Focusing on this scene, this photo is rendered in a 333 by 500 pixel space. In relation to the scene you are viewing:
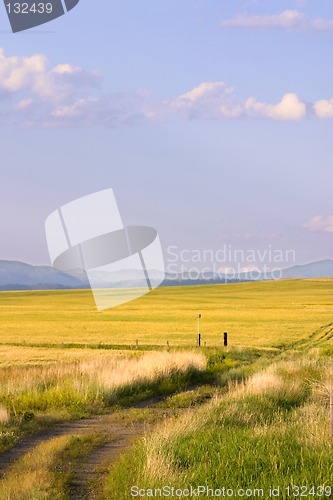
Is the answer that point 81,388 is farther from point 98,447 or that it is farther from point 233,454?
point 233,454

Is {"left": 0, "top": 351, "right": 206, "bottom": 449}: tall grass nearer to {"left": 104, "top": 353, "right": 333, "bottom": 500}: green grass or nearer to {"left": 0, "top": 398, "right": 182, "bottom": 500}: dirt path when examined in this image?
{"left": 0, "top": 398, "right": 182, "bottom": 500}: dirt path

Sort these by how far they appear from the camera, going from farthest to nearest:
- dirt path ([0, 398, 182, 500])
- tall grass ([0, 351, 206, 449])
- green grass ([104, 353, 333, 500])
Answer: tall grass ([0, 351, 206, 449]), dirt path ([0, 398, 182, 500]), green grass ([104, 353, 333, 500])

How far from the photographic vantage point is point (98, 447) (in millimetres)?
12984

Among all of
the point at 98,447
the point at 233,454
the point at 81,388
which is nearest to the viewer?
the point at 233,454

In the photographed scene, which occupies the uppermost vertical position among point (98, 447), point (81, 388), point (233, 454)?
point (233, 454)

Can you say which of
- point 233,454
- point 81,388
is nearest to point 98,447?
point 233,454

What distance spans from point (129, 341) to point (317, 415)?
114ft

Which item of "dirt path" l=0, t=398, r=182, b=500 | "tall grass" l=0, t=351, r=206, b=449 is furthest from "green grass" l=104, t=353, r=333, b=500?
"tall grass" l=0, t=351, r=206, b=449

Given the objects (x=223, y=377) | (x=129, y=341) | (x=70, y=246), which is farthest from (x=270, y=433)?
(x=129, y=341)

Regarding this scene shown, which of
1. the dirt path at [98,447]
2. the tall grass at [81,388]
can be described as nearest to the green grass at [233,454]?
the dirt path at [98,447]

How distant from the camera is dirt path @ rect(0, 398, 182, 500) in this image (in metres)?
10.6

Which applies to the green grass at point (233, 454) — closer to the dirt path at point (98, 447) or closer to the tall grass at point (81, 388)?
the dirt path at point (98, 447)

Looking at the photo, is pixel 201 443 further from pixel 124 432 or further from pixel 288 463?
pixel 124 432

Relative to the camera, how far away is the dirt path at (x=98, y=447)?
418 inches
